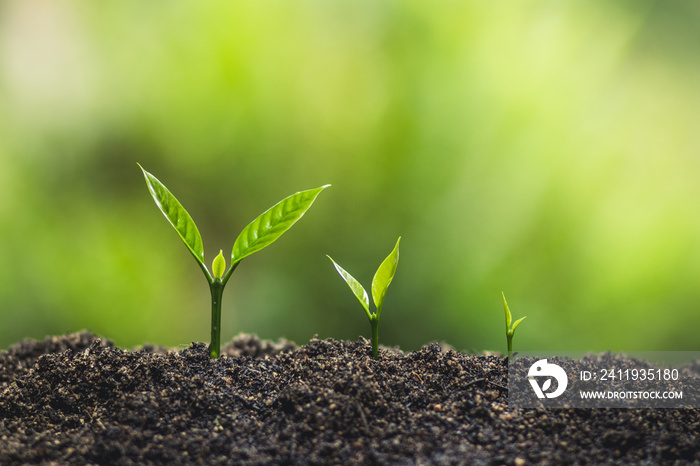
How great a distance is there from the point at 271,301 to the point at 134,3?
121 cm

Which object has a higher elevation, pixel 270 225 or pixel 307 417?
pixel 270 225

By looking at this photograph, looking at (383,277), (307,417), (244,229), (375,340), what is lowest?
(307,417)

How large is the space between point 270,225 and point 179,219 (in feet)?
0.58

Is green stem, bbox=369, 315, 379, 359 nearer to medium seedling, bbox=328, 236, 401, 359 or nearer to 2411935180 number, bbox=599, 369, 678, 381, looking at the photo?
medium seedling, bbox=328, 236, 401, 359

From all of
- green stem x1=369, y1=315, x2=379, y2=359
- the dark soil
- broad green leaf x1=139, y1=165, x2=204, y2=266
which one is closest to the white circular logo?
the dark soil

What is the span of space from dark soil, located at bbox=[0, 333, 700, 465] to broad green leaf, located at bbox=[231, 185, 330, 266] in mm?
224

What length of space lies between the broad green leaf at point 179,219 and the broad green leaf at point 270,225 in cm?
8

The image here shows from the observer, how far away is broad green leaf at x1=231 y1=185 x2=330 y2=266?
1.08m

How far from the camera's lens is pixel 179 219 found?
109 cm

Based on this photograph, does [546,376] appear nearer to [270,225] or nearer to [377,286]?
[377,286]

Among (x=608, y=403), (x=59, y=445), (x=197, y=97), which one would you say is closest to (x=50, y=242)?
(x=197, y=97)

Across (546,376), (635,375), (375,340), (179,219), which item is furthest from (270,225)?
(635,375)

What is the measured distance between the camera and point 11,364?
1335mm

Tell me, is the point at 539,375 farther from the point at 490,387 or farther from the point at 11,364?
the point at 11,364
